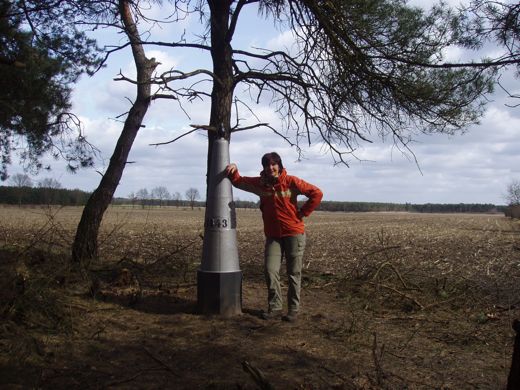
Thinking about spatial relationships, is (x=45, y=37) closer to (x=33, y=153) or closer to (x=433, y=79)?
(x=33, y=153)

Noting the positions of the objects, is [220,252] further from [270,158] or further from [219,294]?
[270,158]

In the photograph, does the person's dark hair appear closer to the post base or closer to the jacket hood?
the jacket hood

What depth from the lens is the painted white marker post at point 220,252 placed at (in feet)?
19.3

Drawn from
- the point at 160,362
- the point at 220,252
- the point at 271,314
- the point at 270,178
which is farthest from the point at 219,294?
the point at 160,362

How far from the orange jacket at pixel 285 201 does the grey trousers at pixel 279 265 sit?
100 mm

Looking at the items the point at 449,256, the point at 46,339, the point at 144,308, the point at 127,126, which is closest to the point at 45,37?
the point at 127,126

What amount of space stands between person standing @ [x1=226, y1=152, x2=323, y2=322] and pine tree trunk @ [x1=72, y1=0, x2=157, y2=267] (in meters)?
3.65

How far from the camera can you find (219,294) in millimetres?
5844

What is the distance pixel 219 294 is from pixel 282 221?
3.50 feet

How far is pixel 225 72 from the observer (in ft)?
23.7

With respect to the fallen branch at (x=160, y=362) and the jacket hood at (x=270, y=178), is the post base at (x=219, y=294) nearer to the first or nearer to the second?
the jacket hood at (x=270, y=178)

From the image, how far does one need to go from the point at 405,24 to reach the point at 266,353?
5.33m

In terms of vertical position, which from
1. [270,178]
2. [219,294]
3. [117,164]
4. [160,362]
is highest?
[117,164]

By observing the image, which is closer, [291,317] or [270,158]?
[270,158]
